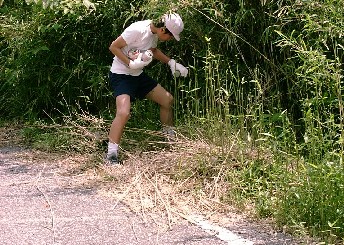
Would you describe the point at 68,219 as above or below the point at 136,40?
below

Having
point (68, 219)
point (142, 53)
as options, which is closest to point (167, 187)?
point (68, 219)

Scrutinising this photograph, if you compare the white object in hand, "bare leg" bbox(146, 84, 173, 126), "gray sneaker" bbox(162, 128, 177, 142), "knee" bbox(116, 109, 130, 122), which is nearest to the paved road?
"knee" bbox(116, 109, 130, 122)

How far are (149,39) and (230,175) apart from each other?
1926mm

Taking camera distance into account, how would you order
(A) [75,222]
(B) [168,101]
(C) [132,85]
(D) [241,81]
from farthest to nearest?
(B) [168,101], (C) [132,85], (D) [241,81], (A) [75,222]

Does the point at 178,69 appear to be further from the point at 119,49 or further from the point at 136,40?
the point at 119,49

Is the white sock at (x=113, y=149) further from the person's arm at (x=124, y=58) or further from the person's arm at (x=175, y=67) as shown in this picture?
the person's arm at (x=175, y=67)

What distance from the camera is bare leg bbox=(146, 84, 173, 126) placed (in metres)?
6.82

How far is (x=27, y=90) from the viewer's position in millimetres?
9117

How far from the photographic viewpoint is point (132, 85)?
667cm

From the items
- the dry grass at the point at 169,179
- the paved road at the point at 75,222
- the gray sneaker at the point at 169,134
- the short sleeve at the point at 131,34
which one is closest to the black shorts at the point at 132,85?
the short sleeve at the point at 131,34

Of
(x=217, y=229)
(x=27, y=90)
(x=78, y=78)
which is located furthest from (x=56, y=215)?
(x=27, y=90)

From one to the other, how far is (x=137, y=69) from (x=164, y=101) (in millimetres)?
456

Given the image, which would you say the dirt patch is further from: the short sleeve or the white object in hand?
the short sleeve

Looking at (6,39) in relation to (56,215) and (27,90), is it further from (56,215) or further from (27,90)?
(56,215)
